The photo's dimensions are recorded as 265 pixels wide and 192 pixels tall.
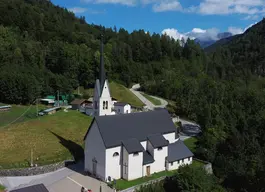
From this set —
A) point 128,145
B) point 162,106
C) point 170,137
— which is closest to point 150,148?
point 128,145

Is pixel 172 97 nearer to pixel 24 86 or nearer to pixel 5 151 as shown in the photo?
pixel 24 86

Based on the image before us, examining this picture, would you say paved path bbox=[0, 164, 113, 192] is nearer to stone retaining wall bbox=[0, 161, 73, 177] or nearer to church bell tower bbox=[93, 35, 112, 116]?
stone retaining wall bbox=[0, 161, 73, 177]

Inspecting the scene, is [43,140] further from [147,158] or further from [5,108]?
[5,108]

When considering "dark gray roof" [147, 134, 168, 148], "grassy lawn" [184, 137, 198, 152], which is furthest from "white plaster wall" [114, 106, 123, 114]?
Answer: "dark gray roof" [147, 134, 168, 148]

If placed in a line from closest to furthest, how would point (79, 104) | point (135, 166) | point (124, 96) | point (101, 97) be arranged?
1. point (135, 166)
2. point (101, 97)
3. point (79, 104)
4. point (124, 96)

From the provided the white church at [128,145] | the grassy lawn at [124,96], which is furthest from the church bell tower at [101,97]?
the grassy lawn at [124,96]

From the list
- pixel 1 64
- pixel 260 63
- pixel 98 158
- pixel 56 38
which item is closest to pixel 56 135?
pixel 98 158
